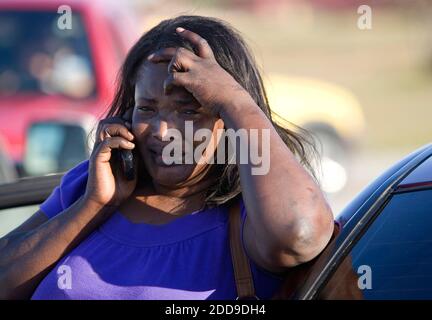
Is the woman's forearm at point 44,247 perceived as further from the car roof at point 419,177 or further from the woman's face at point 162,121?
the car roof at point 419,177

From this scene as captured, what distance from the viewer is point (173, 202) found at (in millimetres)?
2967

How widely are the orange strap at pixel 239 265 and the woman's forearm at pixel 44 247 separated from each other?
419 mm

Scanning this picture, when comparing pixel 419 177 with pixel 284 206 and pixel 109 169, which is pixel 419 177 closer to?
pixel 284 206

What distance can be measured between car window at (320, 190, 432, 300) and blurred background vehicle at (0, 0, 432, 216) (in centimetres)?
70

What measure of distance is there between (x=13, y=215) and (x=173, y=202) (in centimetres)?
107

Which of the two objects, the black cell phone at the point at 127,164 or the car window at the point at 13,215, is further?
the car window at the point at 13,215

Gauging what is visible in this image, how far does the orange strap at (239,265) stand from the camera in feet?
8.60

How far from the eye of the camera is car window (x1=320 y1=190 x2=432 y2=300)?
8.09ft

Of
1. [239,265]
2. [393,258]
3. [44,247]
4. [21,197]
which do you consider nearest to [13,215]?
[21,197]

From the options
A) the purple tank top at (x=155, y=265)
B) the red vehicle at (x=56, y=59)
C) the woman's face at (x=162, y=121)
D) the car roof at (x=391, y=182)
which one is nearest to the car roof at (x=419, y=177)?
the car roof at (x=391, y=182)

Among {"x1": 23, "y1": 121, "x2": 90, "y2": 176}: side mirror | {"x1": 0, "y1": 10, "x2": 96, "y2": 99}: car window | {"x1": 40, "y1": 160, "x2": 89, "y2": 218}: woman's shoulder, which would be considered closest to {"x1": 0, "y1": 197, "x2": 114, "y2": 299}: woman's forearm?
{"x1": 40, "y1": 160, "x2": 89, "y2": 218}: woman's shoulder
